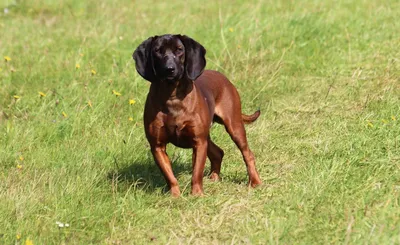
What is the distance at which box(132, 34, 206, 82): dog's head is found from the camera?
553 cm

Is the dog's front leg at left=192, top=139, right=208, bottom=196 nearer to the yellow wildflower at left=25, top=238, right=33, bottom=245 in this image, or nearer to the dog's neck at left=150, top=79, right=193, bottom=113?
the dog's neck at left=150, top=79, right=193, bottom=113

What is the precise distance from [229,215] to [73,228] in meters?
1.04

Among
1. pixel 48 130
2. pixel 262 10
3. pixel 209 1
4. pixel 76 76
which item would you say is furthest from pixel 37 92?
pixel 209 1

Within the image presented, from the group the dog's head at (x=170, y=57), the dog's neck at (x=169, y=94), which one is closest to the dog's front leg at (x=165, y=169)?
the dog's neck at (x=169, y=94)

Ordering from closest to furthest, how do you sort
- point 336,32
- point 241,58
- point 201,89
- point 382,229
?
point 382,229, point 201,89, point 241,58, point 336,32

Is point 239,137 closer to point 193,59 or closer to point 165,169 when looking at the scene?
point 165,169

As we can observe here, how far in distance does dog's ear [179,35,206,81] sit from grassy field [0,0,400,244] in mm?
901

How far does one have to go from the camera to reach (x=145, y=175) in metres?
6.32

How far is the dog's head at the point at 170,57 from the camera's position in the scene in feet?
18.2

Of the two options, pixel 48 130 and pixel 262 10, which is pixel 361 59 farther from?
pixel 48 130

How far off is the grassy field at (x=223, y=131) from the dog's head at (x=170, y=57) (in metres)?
0.85

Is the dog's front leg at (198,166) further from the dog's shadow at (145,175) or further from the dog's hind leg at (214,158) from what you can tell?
the dog's hind leg at (214,158)

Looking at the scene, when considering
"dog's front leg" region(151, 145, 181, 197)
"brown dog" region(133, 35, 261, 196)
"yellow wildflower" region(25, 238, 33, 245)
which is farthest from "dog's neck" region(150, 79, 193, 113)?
"yellow wildflower" region(25, 238, 33, 245)

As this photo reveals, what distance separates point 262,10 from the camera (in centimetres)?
1107
